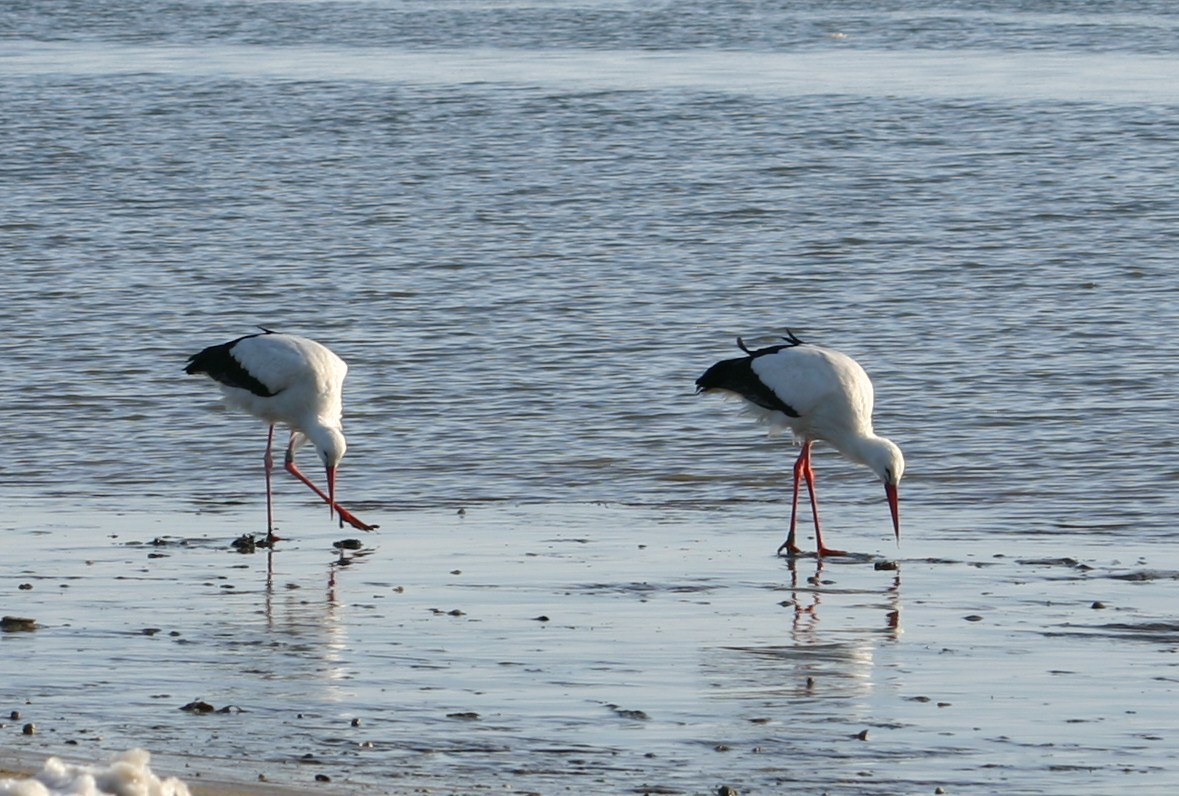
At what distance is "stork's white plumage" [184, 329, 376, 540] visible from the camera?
12.1 meters

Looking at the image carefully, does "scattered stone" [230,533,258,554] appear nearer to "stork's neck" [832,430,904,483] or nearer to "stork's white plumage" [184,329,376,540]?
"stork's white plumage" [184,329,376,540]

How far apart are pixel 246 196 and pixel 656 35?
18650 millimetres

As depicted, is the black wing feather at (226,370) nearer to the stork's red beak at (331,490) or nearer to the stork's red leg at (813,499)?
the stork's red beak at (331,490)

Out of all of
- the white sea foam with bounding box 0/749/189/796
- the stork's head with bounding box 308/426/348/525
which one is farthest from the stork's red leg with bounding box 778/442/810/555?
the white sea foam with bounding box 0/749/189/796

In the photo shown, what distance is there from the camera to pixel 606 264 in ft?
65.7

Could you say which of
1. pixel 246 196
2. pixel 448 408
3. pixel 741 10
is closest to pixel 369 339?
pixel 448 408

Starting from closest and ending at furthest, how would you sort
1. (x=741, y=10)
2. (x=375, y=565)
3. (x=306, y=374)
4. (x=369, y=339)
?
(x=375, y=565) → (x=306, y=374) → (x=369, y=339) → (x=741, y=10)

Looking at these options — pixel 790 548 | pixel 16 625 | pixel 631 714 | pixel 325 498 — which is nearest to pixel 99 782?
pixel 631 714

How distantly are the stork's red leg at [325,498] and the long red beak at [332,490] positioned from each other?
0.01 meters

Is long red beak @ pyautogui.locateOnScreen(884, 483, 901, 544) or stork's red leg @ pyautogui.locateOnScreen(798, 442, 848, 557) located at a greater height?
long red beak @ pyautogui.locateOnScreen(884, 483, 901, 544)

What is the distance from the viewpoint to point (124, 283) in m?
19.3

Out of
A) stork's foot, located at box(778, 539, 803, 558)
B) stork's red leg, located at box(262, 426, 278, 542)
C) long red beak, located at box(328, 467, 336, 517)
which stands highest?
stork's foot, located at box(778, 539, 803, 558)

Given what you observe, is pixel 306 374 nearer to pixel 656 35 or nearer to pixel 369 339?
pixel 369 339

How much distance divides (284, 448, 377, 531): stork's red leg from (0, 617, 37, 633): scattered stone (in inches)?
105
